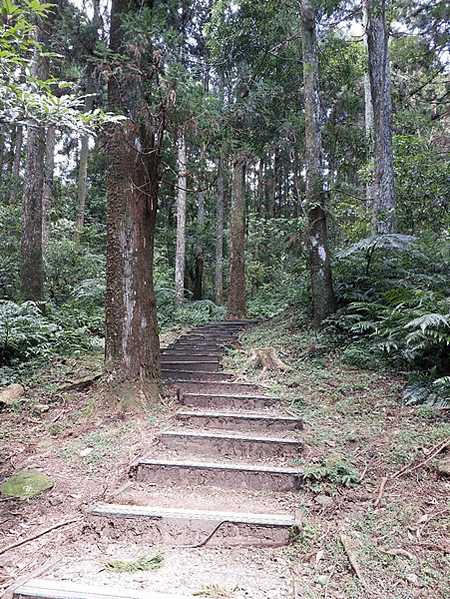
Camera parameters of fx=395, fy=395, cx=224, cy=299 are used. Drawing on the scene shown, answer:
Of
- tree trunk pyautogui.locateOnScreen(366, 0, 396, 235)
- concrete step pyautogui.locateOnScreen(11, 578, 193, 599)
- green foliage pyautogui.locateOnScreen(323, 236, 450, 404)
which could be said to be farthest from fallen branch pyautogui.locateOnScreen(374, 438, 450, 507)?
tree trunk pyautogui.locateOnScreen(366, 0, 396, 235)

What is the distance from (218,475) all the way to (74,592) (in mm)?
1481

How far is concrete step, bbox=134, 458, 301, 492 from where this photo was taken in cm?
325

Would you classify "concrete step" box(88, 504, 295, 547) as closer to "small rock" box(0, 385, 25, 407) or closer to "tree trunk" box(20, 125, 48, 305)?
"small rock" box(0, 385, 25, 407)

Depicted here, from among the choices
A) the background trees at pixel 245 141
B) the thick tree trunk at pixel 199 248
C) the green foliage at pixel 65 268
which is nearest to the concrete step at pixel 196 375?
the background trees at pixel 245 141

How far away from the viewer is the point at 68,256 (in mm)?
11633

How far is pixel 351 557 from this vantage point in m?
2.29

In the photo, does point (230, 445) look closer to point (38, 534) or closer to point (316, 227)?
point (38, 534)

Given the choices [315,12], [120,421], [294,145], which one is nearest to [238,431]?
[120,421]

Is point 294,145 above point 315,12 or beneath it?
beneath

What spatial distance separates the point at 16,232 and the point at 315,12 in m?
8.57

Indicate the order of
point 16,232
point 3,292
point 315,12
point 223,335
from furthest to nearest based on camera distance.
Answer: point 16,232
point 3,292
point 223,335
point 315,12

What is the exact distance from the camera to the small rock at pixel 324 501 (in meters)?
2.87

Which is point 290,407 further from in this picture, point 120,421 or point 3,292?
point 3,292

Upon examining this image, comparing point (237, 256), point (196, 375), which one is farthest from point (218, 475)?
point (237, 256)
